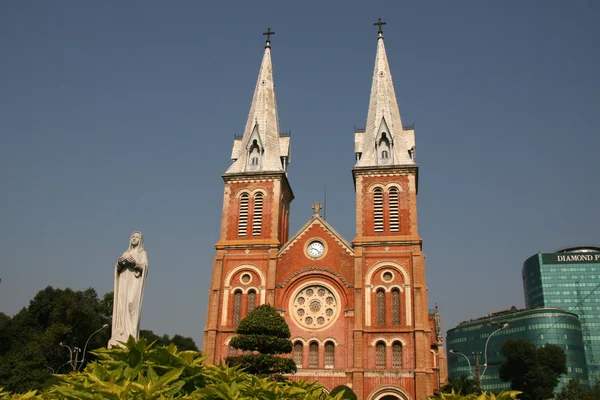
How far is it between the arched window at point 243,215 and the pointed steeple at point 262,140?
86.6 inches

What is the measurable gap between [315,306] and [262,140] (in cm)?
1320

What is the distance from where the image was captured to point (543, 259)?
403 feet

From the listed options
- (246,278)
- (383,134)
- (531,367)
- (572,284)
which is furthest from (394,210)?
(572,284)

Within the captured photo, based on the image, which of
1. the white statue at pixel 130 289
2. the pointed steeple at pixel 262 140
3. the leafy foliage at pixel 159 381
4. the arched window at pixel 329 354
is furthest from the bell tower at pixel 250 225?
the leafy foliage at pixel 159 381

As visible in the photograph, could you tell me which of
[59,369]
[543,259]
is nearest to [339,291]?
[59,369]

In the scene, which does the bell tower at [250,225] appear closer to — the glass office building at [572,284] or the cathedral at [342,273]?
the cathedral at [342,273]

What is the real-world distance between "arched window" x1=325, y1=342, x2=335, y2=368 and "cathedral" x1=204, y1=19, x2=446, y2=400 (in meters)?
0.06

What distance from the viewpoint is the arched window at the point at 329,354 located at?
35.8 metres

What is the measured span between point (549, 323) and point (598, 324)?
2059cm

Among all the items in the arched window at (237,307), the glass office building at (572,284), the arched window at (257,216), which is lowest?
the arched window at (237,307)

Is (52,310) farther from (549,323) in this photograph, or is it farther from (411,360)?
(549,323)

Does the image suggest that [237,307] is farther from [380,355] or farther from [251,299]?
[380,355]

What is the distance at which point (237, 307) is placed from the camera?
37.9 m

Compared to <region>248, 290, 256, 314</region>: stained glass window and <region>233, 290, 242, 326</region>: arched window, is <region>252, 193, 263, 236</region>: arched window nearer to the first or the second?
<region>248, 290, 256, 314</region>: stained glass window
